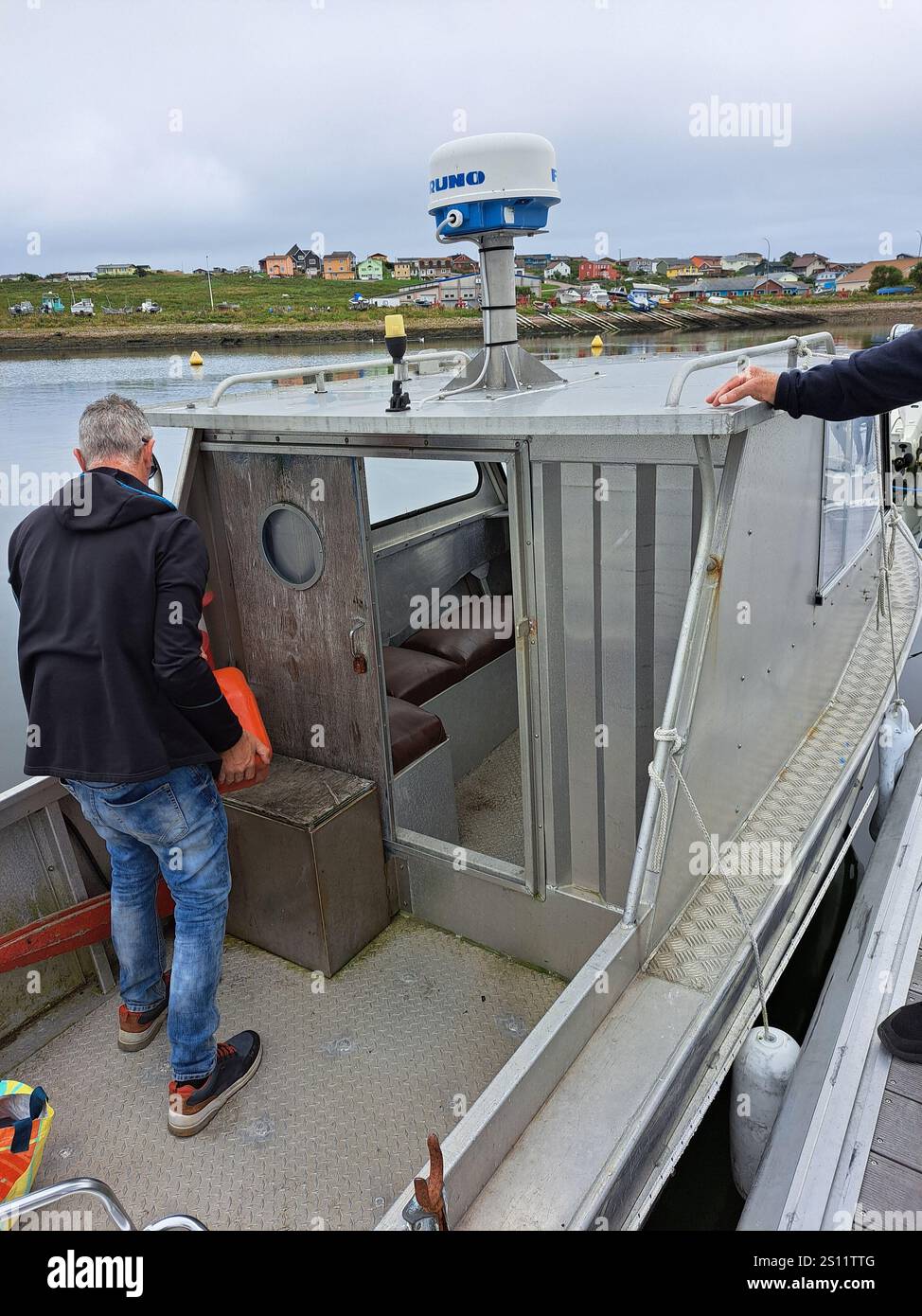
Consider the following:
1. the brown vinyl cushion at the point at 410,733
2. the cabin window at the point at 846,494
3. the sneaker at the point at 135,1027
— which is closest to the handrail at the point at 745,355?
the cabin window at the point at 846,494

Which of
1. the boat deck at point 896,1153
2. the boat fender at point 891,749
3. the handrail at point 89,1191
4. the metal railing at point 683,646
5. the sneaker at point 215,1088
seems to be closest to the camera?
the handrail at point 89,1191

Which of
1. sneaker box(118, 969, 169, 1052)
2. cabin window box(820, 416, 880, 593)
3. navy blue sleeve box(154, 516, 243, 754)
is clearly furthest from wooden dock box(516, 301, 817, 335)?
sneaker box(118, 969, 169, 1052)

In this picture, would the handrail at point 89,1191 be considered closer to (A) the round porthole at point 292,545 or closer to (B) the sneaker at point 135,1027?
(B) the sneaker at point 135,1027

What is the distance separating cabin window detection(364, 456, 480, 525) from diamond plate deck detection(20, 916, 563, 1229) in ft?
7.18

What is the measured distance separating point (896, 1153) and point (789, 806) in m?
1.55

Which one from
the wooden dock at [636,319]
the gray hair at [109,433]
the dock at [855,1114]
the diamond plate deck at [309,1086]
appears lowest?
the diamond plate deck at [309,1086]

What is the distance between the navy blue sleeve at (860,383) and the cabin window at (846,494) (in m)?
1.32

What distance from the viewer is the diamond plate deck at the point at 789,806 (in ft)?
8.57

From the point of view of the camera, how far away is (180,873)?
263cm

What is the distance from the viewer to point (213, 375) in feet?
15.8

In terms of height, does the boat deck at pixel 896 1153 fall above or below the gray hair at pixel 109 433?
below

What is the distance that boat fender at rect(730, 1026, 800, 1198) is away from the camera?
247 centimetres
